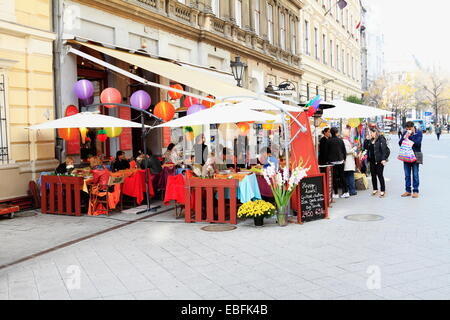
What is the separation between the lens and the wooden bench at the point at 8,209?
923cm

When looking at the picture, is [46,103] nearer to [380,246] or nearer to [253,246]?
[253,246]

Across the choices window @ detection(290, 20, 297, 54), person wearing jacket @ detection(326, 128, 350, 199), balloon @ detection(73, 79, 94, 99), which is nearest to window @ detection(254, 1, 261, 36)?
window @ detection(290, 20, 297, 54)

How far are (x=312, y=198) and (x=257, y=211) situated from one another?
125 cm

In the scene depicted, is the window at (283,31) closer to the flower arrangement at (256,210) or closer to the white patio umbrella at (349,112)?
the white patio umbrella at (349,112)

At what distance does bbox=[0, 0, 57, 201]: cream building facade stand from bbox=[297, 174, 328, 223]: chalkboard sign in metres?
6.38

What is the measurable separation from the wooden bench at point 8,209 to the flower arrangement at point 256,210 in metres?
4.92

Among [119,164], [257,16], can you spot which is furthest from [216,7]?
[119,164]

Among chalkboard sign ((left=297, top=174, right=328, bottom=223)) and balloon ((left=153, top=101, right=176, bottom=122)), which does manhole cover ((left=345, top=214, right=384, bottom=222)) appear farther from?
balloon ((left=153, top=101, right=176, bottom=122))

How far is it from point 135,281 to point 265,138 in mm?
17829

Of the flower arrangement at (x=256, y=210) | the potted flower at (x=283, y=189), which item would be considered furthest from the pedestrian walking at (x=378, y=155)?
the flower arrangement at (x=256, y=210)

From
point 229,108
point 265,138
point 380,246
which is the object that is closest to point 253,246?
point 380,246

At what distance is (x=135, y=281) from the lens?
523 centimetres

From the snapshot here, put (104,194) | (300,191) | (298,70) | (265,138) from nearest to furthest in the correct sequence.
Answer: (300,191), (104,194), (265,138), (298,70)
